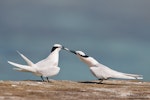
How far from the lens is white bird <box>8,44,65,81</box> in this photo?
3978 cm

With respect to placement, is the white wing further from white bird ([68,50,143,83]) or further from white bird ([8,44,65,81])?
white bird ([8,44,65,81])

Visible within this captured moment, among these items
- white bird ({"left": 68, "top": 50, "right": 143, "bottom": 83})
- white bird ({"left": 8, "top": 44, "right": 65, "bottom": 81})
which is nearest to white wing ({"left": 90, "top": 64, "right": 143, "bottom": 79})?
white bird ({"left": 68, "top": 50, "right": 143, "bottom": 83})

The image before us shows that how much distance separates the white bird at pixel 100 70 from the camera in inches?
1638

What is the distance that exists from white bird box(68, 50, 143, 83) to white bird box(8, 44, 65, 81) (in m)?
2.22

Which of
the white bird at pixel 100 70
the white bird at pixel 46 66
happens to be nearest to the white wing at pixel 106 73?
the white bird at pixel 100 70

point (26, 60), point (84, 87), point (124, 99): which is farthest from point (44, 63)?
point (124, 99)

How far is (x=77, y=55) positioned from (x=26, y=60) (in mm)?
4296

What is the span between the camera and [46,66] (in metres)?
40.0

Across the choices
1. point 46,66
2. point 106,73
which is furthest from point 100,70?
point 46,66

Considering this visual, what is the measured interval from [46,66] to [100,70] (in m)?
4.59

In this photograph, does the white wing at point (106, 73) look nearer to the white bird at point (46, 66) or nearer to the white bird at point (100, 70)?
the white bird at point (100, 70)

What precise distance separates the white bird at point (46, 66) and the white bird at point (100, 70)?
222 cm

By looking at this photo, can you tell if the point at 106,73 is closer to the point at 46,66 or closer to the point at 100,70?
the point at 100,70

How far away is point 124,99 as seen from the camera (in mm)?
32781
